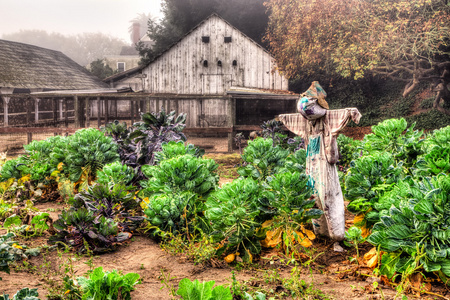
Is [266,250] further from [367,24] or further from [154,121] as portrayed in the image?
[367,24]

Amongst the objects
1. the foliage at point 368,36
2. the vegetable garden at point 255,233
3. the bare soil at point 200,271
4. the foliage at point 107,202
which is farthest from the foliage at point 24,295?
the foliage at point 368,36

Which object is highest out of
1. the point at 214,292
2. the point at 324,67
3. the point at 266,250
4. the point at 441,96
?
the point at 324,67

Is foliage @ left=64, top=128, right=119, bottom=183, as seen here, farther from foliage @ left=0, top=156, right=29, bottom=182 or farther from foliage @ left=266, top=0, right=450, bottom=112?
foliage @ left=266, top=0, right=450, bottom=112

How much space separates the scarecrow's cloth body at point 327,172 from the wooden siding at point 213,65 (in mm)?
16111

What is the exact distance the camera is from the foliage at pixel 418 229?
2561mm

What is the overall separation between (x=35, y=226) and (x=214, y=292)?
2.94m

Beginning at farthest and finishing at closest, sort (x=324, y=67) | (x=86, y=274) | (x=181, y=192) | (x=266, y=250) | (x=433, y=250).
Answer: (x=324, y=67) → (x=181, y=192) → (x=266, y=250) → (x=86, y=274) → (x=433, y=250)

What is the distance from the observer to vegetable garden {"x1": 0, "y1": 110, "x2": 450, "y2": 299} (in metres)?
2.61


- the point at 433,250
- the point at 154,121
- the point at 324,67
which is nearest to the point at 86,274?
the point at 433,250

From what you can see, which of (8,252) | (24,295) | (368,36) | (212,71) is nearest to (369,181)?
(24,295)

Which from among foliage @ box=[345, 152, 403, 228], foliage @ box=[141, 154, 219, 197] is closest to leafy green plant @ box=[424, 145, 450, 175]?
foliage @ box=[345, 152, 403, 228]

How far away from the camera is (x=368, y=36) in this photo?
16.4m

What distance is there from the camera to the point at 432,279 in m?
2.74

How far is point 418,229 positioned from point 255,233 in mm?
1477
